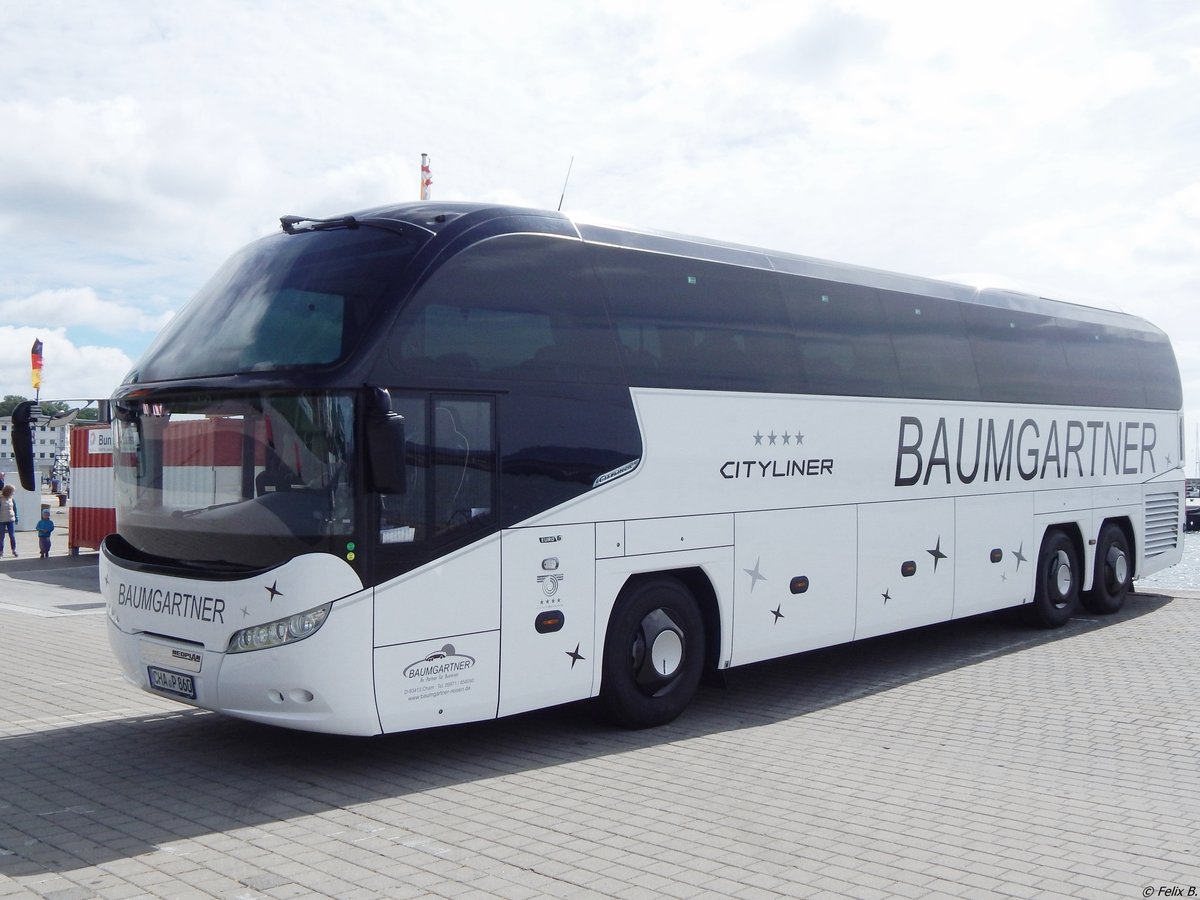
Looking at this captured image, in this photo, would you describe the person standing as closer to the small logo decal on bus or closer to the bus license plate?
the bus license plate

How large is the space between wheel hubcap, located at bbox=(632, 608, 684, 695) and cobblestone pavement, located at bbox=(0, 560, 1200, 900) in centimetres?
39

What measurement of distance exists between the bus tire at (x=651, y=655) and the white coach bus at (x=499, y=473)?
0.02 meters

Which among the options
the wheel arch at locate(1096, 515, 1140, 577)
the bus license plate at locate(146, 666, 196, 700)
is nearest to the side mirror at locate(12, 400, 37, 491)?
the bus license plate at locate(146, 666, 196, 700)

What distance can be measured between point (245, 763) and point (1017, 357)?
9.45 meters

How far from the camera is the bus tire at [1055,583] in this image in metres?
13.5

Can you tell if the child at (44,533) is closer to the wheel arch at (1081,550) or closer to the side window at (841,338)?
the side window at (841,338)

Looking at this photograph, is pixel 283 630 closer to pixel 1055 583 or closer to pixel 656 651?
pixel 656 651

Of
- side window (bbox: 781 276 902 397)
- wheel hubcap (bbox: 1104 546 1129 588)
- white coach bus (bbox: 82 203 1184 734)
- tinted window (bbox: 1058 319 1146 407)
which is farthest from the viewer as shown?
wheel hubcap (bbox: 1104 546 1129 588)

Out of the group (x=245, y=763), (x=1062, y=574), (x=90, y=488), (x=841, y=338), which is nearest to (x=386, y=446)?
(x=245, y=763)

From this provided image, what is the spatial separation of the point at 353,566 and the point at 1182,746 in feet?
19.2

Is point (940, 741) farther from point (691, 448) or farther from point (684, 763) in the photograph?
point (691, 448)

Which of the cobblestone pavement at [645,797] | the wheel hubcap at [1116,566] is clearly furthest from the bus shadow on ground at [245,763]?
the wheel hubcap at [1116,566]

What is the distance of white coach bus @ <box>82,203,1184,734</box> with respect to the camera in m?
6.85

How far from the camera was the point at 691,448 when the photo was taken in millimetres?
8797
